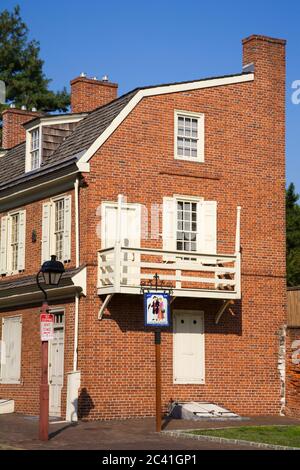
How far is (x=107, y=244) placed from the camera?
82.8 ft

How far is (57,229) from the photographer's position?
27062mm

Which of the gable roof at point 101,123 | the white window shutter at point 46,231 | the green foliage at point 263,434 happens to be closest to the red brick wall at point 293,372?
the green foliage at point 263,434

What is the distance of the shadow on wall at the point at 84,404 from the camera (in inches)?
947

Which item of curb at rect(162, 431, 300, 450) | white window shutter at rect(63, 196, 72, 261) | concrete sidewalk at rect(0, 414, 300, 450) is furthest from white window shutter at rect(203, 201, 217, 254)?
curb at rect(162, 431, 300, 450)

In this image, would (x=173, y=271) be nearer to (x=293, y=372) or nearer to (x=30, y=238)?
(x=293, y=372)

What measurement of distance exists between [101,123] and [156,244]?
397 centimetres

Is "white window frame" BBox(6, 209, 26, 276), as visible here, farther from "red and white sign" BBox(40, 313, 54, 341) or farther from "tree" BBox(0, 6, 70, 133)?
"tree" BBox(0, 6, 70, 133)

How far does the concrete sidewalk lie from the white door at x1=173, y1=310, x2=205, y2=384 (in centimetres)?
193

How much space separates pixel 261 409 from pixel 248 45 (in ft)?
36.1

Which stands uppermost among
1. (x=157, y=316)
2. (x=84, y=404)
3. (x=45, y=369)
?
(x=157, y=316)

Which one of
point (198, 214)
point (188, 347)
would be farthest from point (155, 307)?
point (198, 214)

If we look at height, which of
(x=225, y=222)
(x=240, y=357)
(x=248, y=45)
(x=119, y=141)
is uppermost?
(x=248, y=45)
